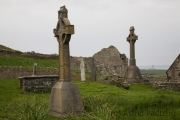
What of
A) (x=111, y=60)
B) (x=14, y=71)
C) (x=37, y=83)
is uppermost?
(x=111, y=60)

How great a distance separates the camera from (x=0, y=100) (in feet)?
30.0

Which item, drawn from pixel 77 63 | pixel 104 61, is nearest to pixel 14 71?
pixel 77 63

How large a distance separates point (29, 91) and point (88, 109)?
544cm

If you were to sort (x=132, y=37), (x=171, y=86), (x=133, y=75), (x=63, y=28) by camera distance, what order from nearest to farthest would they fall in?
(x=63, y=28), (x=171, y=86), (x=133, y=75), (x=132, y=37)

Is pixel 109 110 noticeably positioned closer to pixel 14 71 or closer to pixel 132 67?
pixel 132 67

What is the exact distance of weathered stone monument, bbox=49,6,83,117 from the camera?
22.3 ft

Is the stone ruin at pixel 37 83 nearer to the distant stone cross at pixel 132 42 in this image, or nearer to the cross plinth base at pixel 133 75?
the cross plinth base at pixel 133 75

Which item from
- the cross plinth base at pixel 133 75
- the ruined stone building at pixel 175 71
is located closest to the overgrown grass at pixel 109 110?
the cross plinth base at pixel 133 75

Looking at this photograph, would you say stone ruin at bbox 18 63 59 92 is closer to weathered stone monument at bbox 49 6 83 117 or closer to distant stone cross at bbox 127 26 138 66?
weathered stone monument at bbox 49 6 83 117

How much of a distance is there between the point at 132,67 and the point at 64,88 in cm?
1085

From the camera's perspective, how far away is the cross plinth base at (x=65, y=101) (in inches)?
266

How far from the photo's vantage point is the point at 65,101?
6797 millimetres

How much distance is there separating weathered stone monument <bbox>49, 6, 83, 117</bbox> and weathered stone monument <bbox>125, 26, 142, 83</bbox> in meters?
10.2

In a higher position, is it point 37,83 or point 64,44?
point 64,44
